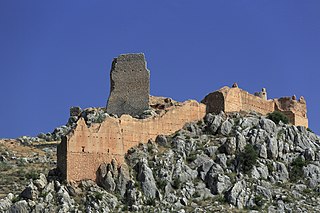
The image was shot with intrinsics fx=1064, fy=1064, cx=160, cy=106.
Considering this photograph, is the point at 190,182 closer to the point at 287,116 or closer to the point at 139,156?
the point at 139,156

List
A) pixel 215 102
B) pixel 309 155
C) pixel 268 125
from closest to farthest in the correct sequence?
pixel 309 155
pixel 268 125
pixel 215 102

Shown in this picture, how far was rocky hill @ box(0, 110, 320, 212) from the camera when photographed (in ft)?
243

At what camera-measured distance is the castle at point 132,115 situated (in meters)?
76.4

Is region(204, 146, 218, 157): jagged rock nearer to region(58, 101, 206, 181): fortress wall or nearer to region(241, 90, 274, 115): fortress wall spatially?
region(58, 101, 206, 181): fortress wall

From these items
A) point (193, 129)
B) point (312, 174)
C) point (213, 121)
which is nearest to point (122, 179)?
point (193, 129)

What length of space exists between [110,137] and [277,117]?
16671 millimetres

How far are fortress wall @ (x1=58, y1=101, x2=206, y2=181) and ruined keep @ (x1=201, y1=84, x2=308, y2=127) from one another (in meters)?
2.76

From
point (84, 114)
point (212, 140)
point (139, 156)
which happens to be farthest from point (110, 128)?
point (84, 114)

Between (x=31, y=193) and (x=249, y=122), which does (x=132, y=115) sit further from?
(x=31, y=193)

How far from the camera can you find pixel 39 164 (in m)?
97.5

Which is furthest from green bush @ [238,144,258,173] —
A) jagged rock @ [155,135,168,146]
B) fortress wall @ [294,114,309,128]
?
fortress wall @ [294,114,309,128]

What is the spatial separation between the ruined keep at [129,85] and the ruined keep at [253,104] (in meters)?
→ 5.91

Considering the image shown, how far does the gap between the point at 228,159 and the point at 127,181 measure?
8.76 meters

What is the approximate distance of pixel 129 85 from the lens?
9075cm
